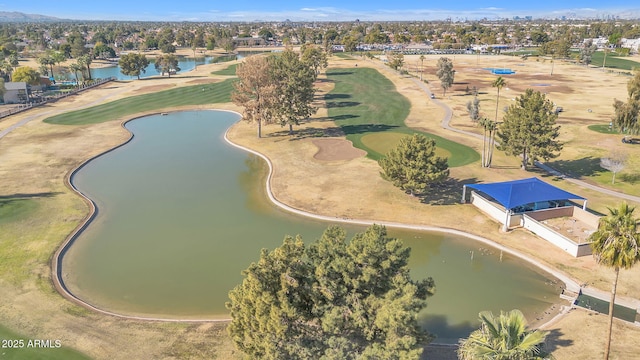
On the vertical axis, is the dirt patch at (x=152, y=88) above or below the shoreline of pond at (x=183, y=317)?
above

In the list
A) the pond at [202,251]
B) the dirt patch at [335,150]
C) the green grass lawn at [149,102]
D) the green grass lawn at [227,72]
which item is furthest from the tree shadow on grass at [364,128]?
the green grass lawn at [227,72]

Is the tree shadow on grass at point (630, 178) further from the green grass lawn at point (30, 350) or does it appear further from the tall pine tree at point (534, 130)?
the green grass lawn at point (30, 350)

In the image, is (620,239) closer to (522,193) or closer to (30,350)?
(522,193)

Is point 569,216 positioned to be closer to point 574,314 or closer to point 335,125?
point 574,314

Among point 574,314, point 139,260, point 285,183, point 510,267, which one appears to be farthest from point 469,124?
point 139,260

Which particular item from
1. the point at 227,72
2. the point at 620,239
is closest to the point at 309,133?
the point at 620,239

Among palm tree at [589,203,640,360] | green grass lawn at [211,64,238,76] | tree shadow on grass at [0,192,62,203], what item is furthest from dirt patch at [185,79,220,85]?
palm tree at [589,203,640,360]
